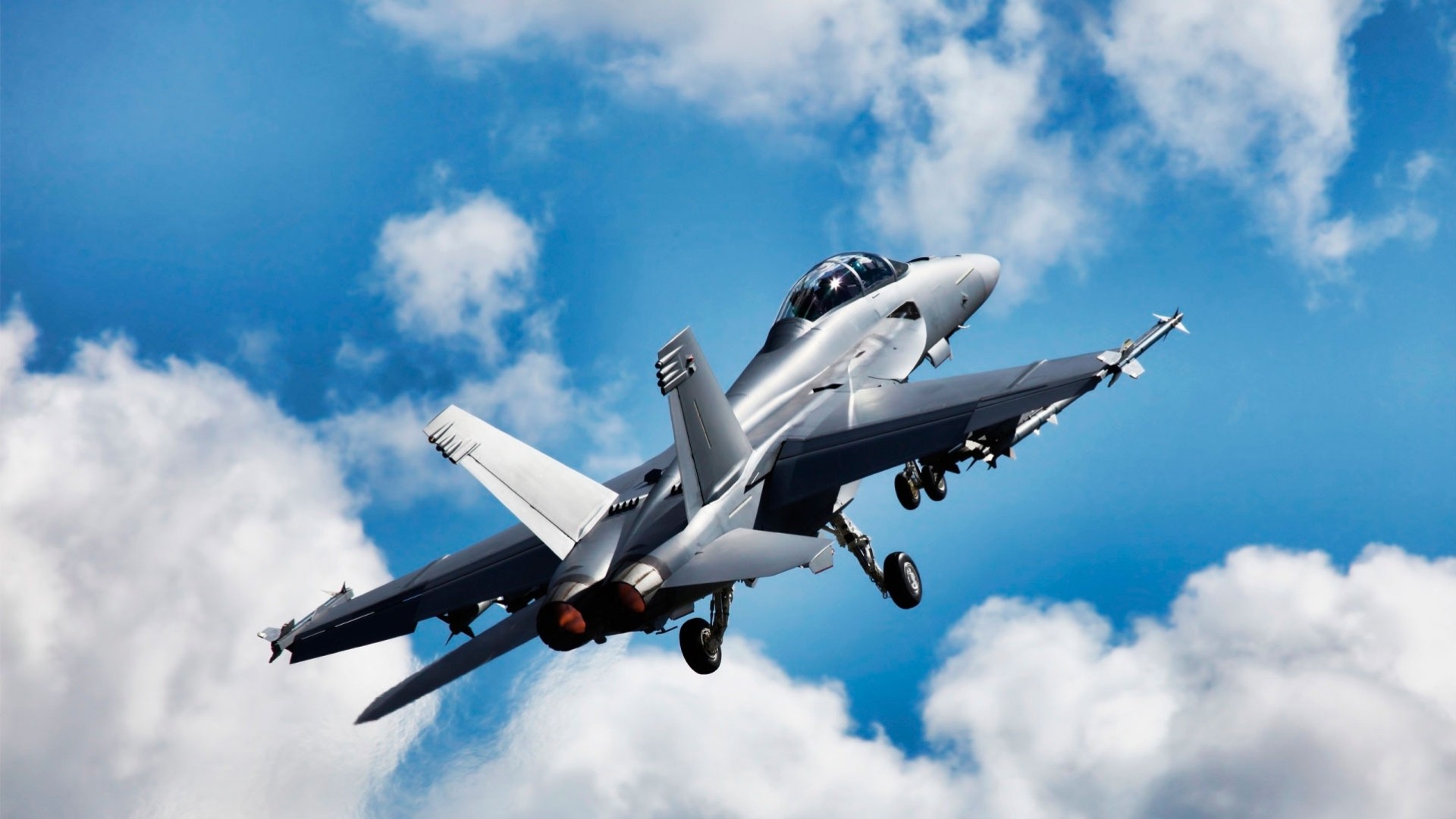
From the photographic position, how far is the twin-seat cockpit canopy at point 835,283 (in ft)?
67.0

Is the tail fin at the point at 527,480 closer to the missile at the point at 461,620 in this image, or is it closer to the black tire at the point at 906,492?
the missile at the point at 461,620

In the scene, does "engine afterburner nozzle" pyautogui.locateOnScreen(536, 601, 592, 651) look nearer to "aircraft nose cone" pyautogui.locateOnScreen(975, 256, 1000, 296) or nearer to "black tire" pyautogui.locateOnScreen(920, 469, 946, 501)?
"black tire" pyautogui.locateOnScreen(920, 469, 946, 501)

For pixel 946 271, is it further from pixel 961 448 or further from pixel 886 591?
pixel 886 591

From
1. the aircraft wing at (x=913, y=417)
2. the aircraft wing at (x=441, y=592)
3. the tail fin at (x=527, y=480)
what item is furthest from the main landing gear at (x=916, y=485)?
the tail fin at (x=527, y=480)

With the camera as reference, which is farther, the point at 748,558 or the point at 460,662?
the point at 460,662

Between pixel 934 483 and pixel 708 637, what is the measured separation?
6.81 meters

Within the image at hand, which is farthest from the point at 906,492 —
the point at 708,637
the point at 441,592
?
the point at 441,592

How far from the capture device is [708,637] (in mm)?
14711

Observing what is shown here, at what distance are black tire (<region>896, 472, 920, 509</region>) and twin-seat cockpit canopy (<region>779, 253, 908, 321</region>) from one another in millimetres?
3315

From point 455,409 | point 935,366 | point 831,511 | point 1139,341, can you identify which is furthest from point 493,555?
point 1139,341

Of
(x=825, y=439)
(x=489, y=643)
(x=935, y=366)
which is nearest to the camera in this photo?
(x=489, y=643)

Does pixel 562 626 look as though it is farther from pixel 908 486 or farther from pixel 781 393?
pixel 908 486

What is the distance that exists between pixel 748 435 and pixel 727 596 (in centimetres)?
250

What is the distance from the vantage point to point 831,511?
16109mm
